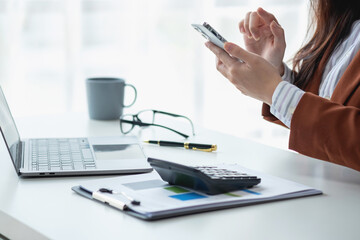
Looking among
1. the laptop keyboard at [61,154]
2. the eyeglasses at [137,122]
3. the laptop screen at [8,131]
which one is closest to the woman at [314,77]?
the eyeglasses at [137,122]

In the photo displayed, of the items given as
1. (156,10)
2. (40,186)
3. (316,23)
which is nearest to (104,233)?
(40,186)

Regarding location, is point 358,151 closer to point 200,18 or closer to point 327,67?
point 327,67

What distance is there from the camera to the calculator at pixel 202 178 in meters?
0.92

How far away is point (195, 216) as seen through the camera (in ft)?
2.82

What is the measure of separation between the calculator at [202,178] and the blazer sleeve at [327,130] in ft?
0.50

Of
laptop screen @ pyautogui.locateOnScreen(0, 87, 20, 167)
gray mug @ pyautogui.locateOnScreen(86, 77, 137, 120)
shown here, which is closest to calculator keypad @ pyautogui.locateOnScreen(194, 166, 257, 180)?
laptop screen @ pyautogui.locateOnScreen(0, 87, 20, 167)

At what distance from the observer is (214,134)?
147cm

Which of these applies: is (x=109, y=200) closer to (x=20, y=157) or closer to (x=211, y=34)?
(x=20, y=157)

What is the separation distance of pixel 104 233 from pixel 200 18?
7.57 ft

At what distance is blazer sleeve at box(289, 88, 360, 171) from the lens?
41.3 inches

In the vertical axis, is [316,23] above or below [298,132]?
above

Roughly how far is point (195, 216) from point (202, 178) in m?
0.08

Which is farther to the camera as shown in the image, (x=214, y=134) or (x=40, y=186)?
(x=214, y=134)

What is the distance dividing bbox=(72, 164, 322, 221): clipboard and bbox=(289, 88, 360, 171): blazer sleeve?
3.7 inches
